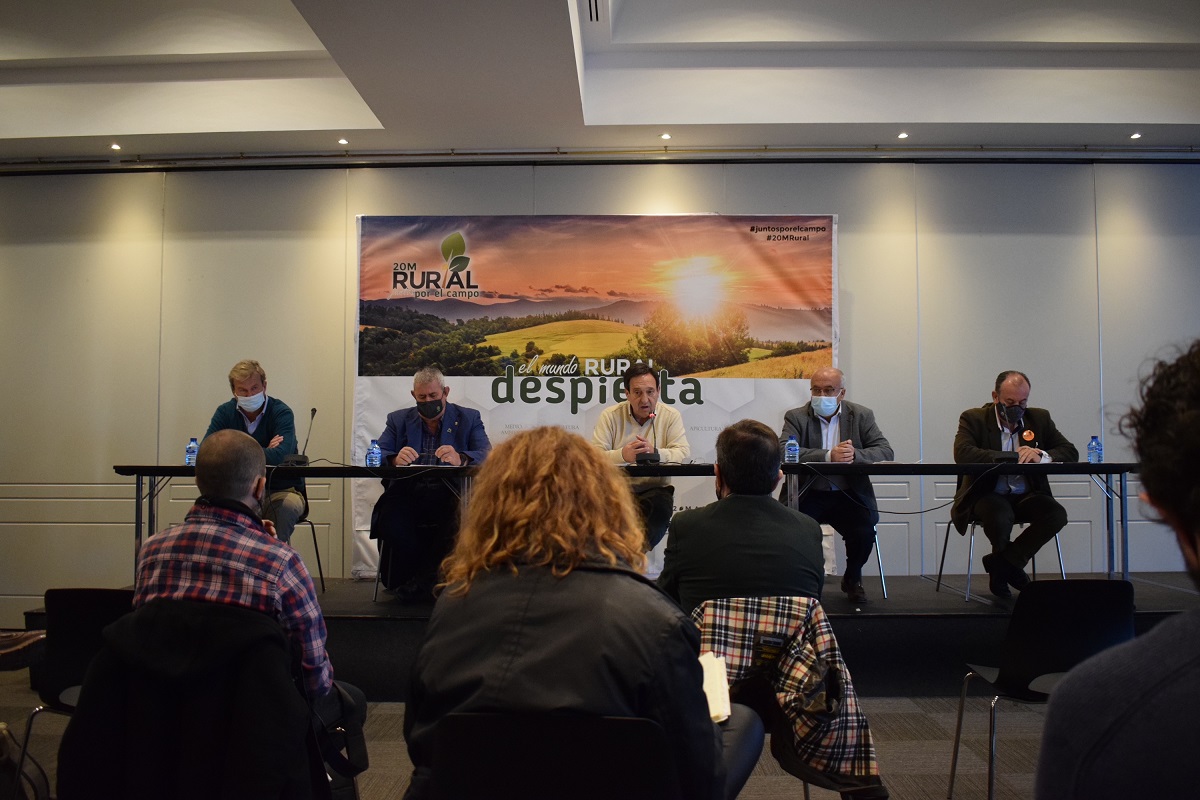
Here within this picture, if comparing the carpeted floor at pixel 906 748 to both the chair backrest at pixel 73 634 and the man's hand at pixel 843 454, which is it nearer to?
the chair backrest at pixel 73 634

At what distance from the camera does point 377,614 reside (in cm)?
369

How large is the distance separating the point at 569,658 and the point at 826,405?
3638 millimetres

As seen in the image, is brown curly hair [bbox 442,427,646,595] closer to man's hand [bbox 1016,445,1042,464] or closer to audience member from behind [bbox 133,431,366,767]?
audience member from behind [bbox 133,431,366,767]

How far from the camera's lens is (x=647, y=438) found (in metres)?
4.47

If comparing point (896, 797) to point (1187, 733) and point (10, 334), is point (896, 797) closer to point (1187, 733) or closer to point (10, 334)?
point (1187, 733)

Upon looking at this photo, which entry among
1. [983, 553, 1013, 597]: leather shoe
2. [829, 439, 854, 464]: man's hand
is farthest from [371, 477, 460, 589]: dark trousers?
[983, 553, 1013, 597]: leather shoe

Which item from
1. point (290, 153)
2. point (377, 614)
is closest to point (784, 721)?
point (377, 614)

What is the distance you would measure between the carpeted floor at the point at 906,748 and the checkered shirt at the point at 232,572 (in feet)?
3.93

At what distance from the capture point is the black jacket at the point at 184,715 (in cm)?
152

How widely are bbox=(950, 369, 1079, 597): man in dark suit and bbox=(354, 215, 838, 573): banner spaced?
123cm

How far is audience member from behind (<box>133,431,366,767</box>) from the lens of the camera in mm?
1670

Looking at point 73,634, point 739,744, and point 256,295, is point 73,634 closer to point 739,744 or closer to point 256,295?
point 739,744

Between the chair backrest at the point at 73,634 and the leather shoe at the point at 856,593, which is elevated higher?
the chair backrest at the point at 73,634

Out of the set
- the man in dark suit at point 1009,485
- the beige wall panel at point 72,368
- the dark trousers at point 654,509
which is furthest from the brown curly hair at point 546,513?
the beige wall panel at point 72,368
